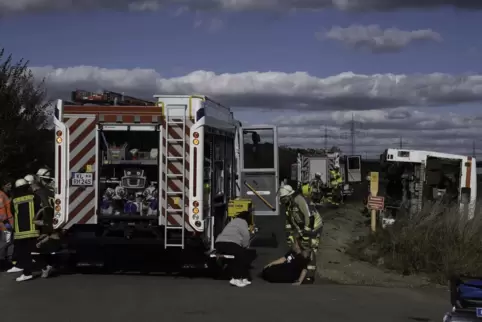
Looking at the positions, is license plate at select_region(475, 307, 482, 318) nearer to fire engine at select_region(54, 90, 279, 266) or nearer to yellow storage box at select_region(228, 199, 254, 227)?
fire engine at select_region(54, 90, 279, 266)

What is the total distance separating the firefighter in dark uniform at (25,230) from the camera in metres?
12.8

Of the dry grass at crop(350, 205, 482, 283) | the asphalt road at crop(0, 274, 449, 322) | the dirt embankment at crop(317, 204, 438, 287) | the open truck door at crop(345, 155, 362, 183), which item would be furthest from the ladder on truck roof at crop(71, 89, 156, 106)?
the open truck door at crop(345, 155, 362, 183)

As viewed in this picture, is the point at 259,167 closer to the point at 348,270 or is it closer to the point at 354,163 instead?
the point at 348,270

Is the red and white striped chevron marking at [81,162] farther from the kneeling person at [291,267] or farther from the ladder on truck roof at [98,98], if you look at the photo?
the kneeling person at [291,267]

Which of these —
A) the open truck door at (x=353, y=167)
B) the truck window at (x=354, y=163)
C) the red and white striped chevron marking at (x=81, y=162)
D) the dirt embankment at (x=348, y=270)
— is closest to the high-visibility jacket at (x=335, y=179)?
the open truck door at (x=353, y=167)

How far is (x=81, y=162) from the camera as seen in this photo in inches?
504

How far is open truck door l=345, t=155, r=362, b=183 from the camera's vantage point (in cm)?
4721

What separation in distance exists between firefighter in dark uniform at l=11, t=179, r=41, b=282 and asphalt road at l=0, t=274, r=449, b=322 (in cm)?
36

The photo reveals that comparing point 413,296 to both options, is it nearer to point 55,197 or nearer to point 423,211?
point 423,211

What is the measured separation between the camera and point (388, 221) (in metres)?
16.9

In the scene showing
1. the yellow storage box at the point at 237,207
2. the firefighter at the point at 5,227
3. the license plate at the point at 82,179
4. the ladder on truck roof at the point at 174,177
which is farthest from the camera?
the firefighter at the point at 5,227

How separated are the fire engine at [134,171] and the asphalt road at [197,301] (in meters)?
0.85

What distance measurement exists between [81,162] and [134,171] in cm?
94

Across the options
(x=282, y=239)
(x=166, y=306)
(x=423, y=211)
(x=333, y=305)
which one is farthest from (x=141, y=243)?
(x=282, y=239)
